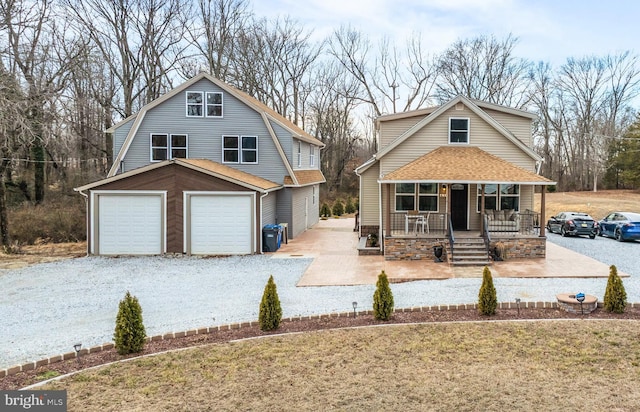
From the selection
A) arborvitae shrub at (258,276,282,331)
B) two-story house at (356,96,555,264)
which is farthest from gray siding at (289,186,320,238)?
arborvitae shrub at (258,276,282,331)

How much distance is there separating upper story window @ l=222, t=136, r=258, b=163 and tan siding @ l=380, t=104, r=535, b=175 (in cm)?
618

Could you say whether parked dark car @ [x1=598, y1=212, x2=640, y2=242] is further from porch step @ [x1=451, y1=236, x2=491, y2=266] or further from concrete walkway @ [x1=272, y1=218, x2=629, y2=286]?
porch step @ [x1=451, y1=236, x2=491, y2=266]

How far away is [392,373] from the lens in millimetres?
6301

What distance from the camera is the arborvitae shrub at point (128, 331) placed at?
7.17m

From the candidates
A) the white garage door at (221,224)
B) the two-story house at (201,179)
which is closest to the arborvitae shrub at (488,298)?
the two-story house at (201,179)

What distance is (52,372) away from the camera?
6.57m

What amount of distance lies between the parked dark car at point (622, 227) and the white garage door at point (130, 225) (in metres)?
19.3

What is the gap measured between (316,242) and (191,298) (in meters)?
9.45

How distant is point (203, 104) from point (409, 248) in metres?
11.3

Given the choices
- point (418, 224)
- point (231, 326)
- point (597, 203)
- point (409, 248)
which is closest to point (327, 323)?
point (231, 326)

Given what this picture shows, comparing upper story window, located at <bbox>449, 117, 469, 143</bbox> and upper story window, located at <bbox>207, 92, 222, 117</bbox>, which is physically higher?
upper story window, located at <bbox>207, 92, 222, 117</bbox>

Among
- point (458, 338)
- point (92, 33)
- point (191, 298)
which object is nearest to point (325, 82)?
point (92, 33)

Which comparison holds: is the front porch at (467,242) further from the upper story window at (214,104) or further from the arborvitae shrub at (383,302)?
the upper story window at (214,104)

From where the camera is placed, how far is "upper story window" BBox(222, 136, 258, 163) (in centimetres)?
2052
